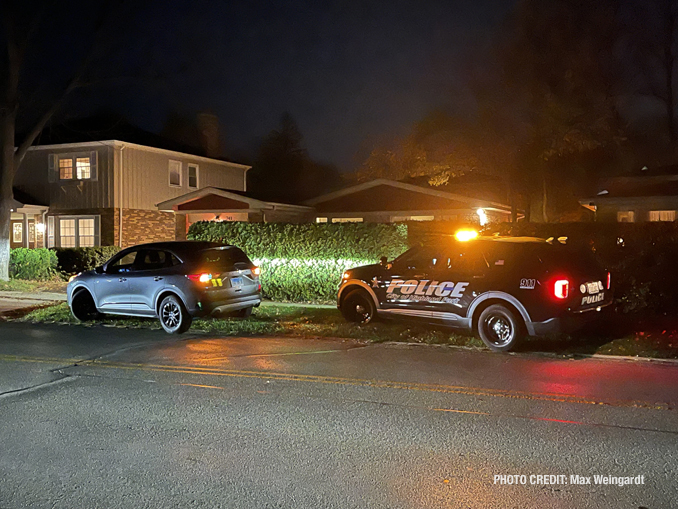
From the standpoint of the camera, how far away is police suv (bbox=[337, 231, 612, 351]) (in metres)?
9.33

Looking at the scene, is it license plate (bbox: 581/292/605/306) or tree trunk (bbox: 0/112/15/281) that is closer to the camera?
license plate (bbox: 581/292/605/306)

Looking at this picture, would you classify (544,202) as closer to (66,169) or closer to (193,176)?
(193,176)

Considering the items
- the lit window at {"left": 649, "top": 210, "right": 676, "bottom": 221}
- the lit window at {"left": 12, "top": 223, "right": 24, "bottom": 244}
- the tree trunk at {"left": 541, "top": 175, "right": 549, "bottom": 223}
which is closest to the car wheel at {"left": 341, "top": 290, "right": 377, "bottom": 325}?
the lit window at {"left": 649, "top": 210, "right": 676, "bottom": 221}

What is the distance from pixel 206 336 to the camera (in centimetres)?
1141

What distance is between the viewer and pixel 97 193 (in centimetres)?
2967

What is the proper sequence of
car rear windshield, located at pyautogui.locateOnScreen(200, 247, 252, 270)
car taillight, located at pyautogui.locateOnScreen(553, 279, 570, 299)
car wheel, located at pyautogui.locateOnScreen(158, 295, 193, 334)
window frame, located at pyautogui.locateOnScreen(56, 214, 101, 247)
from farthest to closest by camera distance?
window frame, located at pyautogui.locateOnScreen(56, 214, 101, 247) → car rear windshield, located at pyautogui.locateOnScreen(200, 247, 252, 270) → car wheel, located at pyautogui.locateOnScreen(158, 295, 193, 334) → car taillight, located at pyautogui.locateOnScreen(553, 279, 570, 299)

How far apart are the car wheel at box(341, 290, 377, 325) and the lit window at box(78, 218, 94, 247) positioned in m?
21.0

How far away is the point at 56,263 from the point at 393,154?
84.8 ft

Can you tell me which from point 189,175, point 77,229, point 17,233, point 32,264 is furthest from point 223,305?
point 17,233

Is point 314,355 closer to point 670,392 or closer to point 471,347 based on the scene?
point 471,347

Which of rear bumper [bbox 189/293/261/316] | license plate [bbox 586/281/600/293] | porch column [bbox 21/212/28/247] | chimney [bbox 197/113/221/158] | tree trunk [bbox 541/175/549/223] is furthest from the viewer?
chimney [bbox 197/113/221/158]

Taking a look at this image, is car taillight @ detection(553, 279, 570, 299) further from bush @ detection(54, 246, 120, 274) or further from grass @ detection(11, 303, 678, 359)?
bush @ detection(54, 246, 120, 274)

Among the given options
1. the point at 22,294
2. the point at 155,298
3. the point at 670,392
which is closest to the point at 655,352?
the point at 670,392

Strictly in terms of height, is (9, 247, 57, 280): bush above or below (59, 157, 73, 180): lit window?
below
